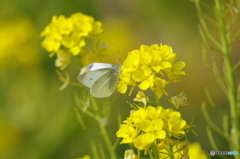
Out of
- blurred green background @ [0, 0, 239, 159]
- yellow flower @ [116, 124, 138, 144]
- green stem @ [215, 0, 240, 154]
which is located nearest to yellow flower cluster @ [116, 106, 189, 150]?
yellow flower @ [116, 124, 138, 144]

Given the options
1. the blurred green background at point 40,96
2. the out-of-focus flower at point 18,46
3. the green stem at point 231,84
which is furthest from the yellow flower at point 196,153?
the out-of-focus flower at point 18,46

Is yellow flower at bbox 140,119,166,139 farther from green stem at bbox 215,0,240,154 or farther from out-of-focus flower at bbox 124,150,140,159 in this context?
green stem at bbox 215,0,240,154

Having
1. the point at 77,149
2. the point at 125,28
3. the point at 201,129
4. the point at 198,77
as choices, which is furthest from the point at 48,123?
the point at 125,28

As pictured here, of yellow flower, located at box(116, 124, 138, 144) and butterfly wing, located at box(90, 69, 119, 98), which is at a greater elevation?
butterfly wing, located at box(90, 69, 119, 98)

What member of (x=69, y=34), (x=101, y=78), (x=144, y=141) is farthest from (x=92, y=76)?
(x=144, y=141)

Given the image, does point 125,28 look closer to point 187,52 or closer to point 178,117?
point 187,52

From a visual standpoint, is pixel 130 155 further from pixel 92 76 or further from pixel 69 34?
pixel 69 34

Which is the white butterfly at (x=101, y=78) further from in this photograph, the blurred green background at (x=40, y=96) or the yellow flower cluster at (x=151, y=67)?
the blurred green background at (x=40, y=96)
